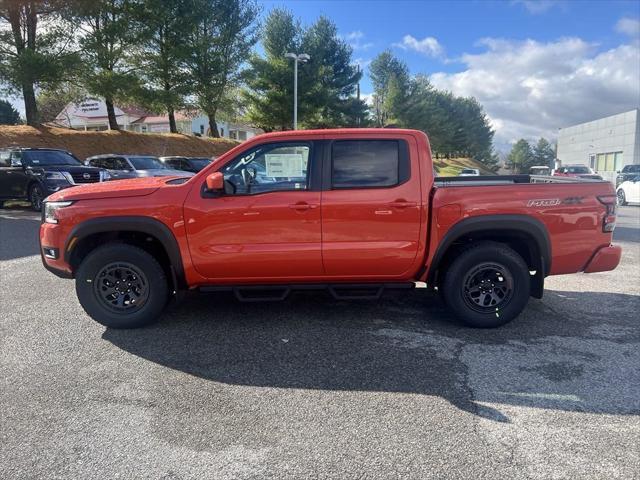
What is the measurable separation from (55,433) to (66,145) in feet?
84.4

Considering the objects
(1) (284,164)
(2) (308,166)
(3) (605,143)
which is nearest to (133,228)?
(1) (284,164)

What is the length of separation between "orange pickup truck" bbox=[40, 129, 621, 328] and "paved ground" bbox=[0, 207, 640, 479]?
16.2 inches

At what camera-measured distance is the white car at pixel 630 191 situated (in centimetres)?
1906

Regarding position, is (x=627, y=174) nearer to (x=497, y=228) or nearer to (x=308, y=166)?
(x=497, y=228)

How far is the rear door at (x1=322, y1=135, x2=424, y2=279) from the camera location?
14.0 feet

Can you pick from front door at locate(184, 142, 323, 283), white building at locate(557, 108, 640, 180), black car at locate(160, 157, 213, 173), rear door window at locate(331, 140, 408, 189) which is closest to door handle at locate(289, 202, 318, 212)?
front door at locate(184, 142, 323, 283)

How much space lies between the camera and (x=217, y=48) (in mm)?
30484

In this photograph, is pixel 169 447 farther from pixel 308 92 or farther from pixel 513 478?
pixel 308 92

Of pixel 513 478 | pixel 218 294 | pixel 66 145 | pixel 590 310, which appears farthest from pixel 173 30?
pixel 513 478

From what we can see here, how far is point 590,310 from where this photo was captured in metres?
5.14

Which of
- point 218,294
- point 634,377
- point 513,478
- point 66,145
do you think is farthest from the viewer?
point 66,145

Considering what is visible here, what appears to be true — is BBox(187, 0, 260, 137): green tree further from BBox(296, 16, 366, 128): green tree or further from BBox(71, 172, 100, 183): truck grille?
BBox(71, 172, 100, 183): truck grille

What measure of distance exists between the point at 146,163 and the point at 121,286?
12.9 meters

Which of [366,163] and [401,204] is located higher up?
[366,163]
